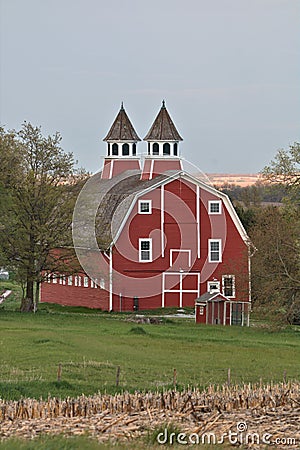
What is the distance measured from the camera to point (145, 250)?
53125mm

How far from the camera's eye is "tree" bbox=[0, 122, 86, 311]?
4616cm

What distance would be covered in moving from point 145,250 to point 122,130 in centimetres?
1698

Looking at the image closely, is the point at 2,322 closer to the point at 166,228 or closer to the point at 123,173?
the point at 166,228

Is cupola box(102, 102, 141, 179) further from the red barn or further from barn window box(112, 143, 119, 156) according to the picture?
the red barn

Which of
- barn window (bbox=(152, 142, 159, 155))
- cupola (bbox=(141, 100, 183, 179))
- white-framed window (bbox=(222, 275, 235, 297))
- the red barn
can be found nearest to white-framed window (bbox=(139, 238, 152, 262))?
the red barn

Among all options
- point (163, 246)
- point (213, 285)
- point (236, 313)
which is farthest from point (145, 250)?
point (236, 313)

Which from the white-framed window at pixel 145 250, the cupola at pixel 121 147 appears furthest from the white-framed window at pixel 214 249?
the cupola at pixel 121 147

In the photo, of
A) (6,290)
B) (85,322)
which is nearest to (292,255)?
(85,322)

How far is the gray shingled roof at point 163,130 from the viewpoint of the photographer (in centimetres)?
6394

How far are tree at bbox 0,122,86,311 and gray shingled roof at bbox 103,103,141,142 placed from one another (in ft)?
65.5

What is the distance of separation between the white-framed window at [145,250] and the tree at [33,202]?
6927 millimetres

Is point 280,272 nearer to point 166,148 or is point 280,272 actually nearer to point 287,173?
point 287,173

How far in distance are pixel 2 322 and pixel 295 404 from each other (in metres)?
28.1

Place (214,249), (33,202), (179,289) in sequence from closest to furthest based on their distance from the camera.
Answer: (33,202), (179,289), (214,249)
